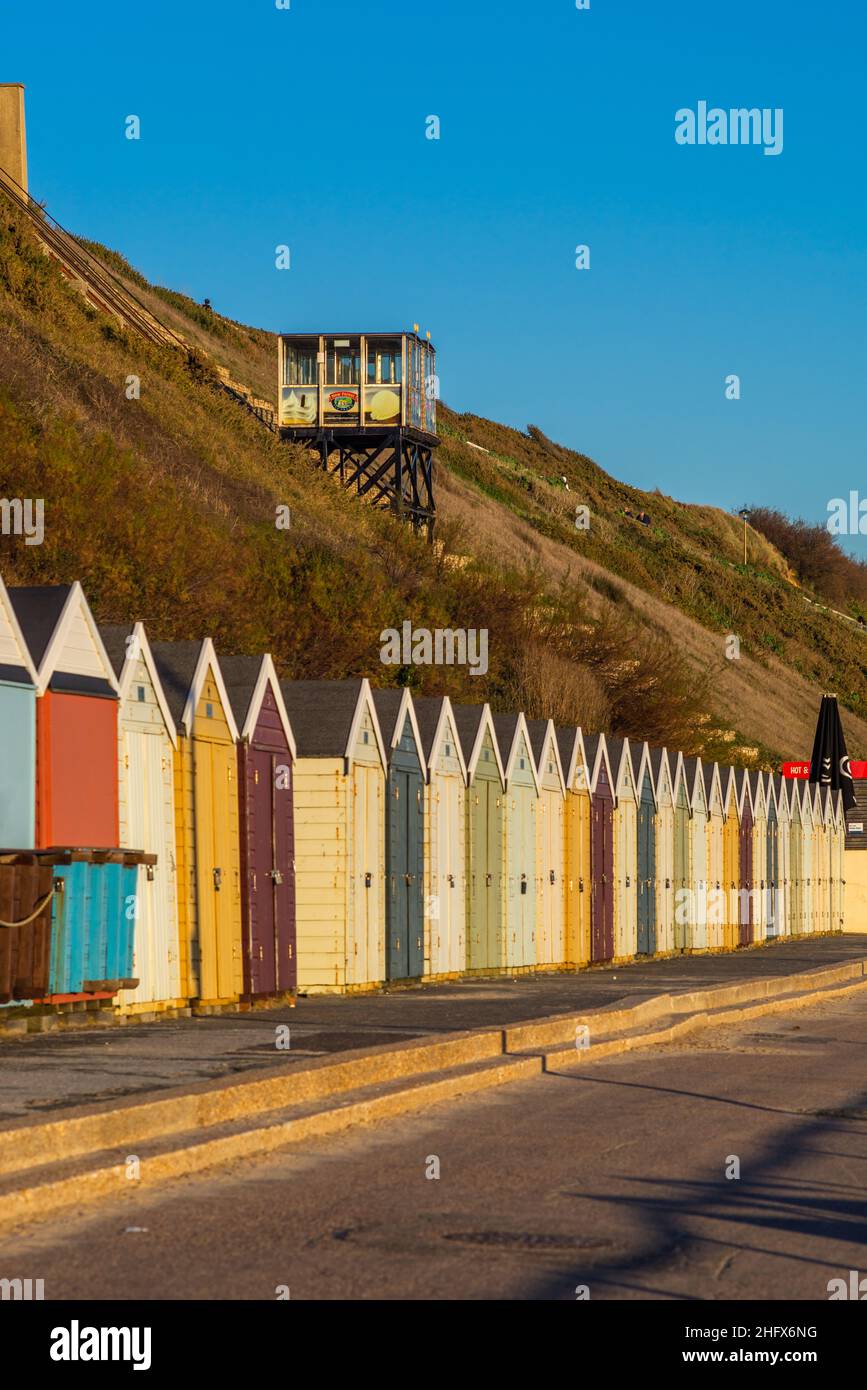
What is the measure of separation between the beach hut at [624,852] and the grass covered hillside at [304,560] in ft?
25.3

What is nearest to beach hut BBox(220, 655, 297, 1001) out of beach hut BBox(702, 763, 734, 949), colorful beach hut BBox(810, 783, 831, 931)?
beach hut BBox(702, 763, 734, 949)

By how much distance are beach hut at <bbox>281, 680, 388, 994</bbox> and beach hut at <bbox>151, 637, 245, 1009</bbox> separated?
237 cm

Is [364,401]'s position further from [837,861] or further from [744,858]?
[744,858]

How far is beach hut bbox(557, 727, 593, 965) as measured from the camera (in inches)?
1248

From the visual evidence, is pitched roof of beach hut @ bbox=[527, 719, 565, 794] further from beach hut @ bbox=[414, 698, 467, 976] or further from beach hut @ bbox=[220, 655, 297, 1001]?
beach hut @ bbox=[220, 655, 297, 1001]

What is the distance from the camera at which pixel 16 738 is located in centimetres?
1545

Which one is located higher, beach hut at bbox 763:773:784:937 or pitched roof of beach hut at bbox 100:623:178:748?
pitched roof of beach hut at bbox 100:623:178:748

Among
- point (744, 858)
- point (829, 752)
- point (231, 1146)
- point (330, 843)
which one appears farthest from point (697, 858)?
point (231, 1146)

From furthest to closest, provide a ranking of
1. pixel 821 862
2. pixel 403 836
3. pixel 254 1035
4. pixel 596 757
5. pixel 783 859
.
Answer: pixel 821 862, pixel 783 859, pixel 596 757, pixel 403 836, pixel 254 1035

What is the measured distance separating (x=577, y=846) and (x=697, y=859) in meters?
9.47

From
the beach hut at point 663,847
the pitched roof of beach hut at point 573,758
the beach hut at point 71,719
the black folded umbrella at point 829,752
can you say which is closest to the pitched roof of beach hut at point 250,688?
the beach hut at point 71,719

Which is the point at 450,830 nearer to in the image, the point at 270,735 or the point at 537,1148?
the point at 270,735

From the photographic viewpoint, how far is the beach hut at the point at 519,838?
28.7 meters

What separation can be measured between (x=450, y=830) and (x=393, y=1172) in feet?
55.2
